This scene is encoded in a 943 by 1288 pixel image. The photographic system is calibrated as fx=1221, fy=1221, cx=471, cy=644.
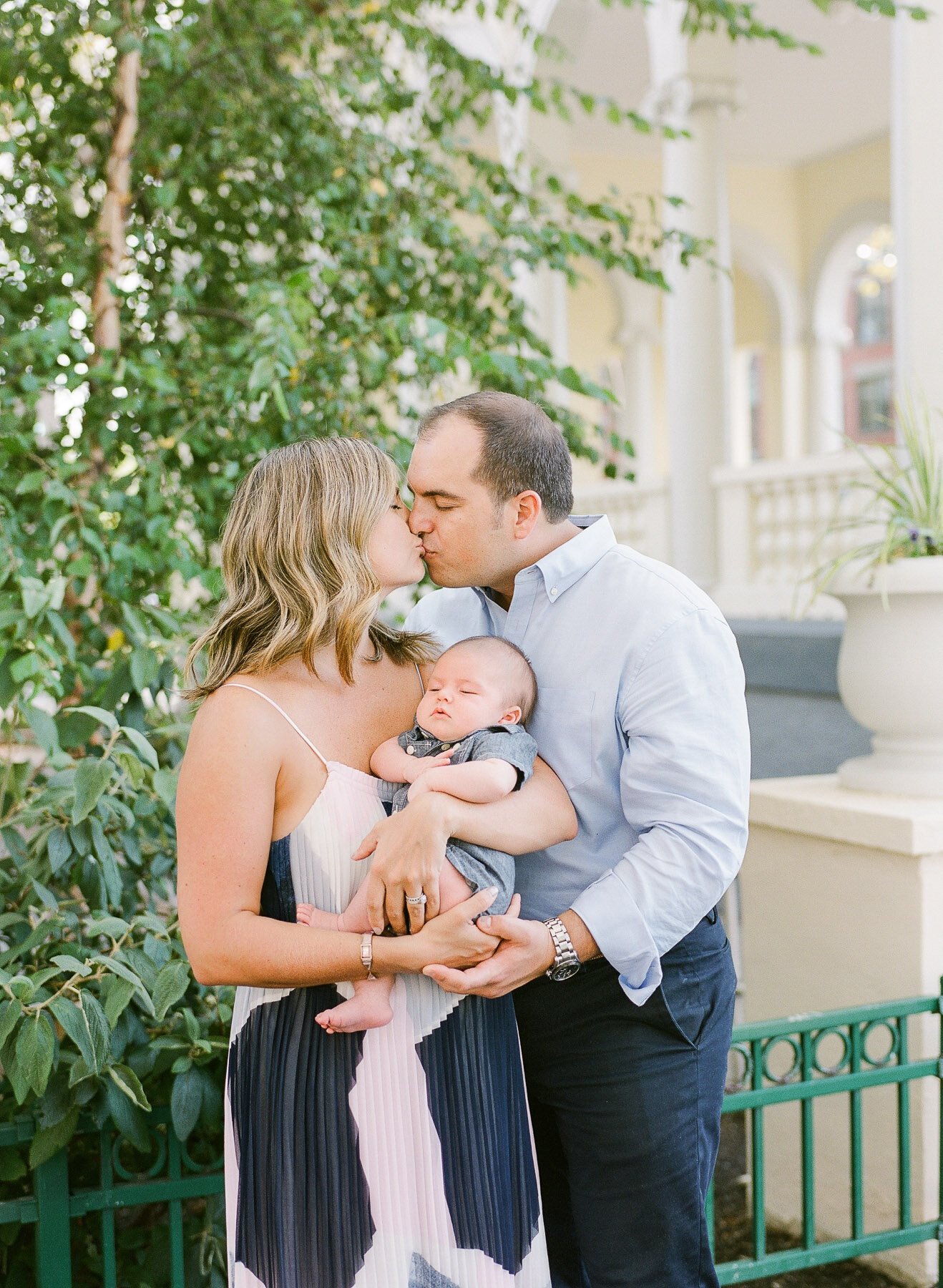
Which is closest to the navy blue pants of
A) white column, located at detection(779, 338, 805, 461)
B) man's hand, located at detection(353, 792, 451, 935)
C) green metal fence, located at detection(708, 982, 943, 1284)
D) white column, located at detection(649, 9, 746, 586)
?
man's hand, located at detection(353, 792, 451, 935)

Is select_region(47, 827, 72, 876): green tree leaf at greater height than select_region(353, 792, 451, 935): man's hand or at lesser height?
lesser

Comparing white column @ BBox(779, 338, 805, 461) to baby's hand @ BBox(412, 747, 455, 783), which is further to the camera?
white column @ BBox(779, 338, 805, 461)

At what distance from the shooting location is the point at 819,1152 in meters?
3.39

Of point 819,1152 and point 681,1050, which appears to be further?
point 819,1152

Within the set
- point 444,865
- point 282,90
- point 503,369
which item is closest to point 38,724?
point 444,865

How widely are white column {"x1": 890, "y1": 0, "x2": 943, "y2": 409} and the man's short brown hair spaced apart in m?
4.80

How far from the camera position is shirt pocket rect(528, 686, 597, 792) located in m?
1.91

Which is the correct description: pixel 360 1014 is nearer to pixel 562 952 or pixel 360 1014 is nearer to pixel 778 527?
pixel 562 952

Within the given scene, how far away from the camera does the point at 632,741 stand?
184cm

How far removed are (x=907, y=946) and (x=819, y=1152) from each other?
711mm

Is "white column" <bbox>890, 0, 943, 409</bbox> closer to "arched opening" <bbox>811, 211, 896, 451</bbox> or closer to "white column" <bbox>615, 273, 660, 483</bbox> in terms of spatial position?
"arched opening" <bbox>811, 211, 896, 451</bbox>

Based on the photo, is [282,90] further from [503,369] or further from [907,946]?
[907,946]

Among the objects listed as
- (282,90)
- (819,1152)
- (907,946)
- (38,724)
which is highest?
(282,90)

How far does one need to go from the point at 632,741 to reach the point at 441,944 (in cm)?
42
